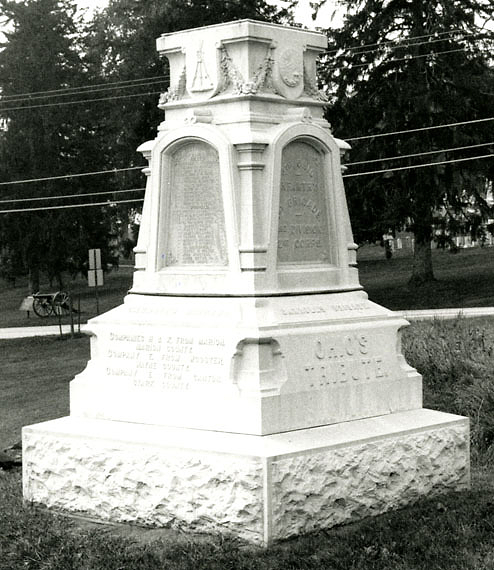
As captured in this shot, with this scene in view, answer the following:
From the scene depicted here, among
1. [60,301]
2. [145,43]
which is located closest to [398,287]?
[60,301]

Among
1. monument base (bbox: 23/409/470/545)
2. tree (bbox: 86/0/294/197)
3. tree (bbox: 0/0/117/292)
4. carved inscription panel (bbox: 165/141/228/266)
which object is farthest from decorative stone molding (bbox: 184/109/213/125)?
tree (bbox: 0/0/117/292)

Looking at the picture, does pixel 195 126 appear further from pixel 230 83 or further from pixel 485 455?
pixel 485 455

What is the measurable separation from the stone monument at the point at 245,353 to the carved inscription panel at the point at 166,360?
0.01 metres

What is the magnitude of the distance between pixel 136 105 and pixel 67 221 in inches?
280

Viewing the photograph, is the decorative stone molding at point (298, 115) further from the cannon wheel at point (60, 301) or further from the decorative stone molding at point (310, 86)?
the cannon wheel at point (60, 301)

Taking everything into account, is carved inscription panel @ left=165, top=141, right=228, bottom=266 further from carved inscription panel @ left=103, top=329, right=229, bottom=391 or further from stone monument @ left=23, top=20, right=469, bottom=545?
carved inscription panel @ left=103, top=329, right=229, bottom=391

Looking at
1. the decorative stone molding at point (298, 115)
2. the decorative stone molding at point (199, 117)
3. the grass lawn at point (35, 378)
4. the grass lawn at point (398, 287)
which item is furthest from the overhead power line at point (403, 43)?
the decorative stone molding at point (199, 117)

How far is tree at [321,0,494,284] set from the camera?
109 feet

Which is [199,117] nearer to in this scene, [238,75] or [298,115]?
[238,75]

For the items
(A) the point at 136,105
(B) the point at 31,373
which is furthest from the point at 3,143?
(B) the point at 31,373

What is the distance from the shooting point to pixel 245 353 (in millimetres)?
7461

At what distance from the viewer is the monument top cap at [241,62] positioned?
307 inches

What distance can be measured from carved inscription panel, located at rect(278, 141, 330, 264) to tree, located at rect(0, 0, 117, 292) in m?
36.1

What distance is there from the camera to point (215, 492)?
279 inches
